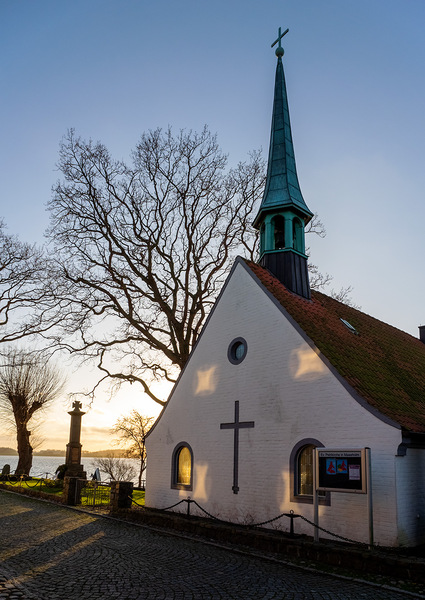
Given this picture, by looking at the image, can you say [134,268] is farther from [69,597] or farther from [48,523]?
[69,597]

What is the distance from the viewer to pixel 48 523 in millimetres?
14422

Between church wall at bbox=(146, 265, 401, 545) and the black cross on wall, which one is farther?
the black cross on wall

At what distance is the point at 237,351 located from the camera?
606 inches

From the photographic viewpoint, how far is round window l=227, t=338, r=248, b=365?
1506 cm

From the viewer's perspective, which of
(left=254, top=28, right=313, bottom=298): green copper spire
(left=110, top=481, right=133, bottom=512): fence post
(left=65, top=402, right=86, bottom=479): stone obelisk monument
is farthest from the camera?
(left=65, top=402, right=86, bottom=479): stone obelisk monument

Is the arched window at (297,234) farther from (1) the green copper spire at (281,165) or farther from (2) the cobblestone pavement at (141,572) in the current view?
(2) the cobblestone pavement at (141,572)

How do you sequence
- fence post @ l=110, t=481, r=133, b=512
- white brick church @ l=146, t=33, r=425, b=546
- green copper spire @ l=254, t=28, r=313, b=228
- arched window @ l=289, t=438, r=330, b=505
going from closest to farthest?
white brick church @ l=146, t=33, r=425, b=546 → arched window @ l=289, t=438, r=330, b=505 → fence post @ l=110, t=481, r=133, b=512 → green copper spire @ l=254, t=28, r=313, b=228

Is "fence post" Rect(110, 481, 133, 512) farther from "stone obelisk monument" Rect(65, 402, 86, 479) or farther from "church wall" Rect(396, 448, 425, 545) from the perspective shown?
"stone obelisk monument" Rect(65, 402, 86, 479)

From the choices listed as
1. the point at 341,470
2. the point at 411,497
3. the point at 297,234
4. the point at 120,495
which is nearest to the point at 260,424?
the point at 341,470

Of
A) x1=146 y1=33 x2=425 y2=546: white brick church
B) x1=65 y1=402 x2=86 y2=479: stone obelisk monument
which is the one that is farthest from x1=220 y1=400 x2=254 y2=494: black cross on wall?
x1=65 y1=402 x2=86 y2=479: stone obelisk monument

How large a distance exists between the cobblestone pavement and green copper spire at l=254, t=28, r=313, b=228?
10.9 meters

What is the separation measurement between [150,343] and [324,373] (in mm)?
11648

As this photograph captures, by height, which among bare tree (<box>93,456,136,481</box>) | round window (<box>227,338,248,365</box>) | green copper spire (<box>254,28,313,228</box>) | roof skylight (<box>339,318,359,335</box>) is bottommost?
→ bare tree (<box>93,456,136,481</box>)

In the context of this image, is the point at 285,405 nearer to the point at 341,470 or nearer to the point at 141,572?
the point at 341,470
